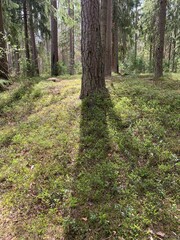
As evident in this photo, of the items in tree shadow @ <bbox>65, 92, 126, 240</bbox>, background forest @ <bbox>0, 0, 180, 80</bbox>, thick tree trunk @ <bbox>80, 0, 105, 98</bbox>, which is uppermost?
background forest @ <bbox>0, 0, 180, 80</bbox>

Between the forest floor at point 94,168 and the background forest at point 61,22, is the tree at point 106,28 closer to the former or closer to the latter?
the background forest at point 61,22

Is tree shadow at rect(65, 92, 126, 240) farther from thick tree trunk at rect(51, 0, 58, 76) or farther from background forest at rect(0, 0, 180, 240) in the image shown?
thick tree trunk at rect(51, 0, 58, 76)

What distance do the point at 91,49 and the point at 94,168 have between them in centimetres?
285

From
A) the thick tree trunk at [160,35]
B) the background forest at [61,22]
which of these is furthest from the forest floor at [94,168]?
the background forest at [61,22]

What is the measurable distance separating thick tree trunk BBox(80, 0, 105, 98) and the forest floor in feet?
→ 1.23

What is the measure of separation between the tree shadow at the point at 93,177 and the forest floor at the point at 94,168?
13 mm

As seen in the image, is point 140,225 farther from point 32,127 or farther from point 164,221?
point 32,127

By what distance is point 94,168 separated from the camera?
343 centimetres

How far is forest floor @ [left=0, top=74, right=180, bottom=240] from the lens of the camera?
8.57 ft

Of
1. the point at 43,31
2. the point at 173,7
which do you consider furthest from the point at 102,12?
the point at 43,31

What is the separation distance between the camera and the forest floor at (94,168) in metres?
2.61

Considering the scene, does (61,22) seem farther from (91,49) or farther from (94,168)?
(94,168)

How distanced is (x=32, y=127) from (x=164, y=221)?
10.7ft

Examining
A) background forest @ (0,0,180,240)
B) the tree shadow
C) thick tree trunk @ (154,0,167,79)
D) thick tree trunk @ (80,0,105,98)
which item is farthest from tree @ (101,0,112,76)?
the tree shadow
